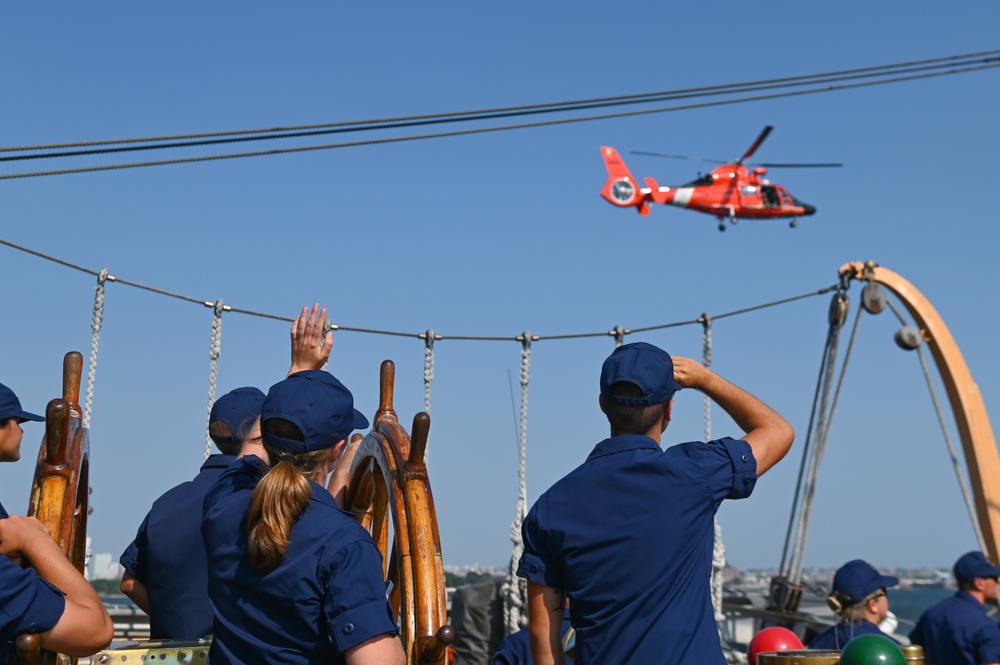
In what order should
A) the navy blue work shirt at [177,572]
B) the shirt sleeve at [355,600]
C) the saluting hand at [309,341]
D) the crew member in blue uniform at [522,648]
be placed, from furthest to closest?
the navy blue work shirt at [177,572], the saluting hand at [309,341], the crew member in blue uniform at [522,648], the shirt sleeve at [355,600]

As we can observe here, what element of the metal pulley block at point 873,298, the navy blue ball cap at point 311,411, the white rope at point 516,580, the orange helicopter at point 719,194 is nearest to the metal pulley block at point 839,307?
the metal pulley block at point 873,298

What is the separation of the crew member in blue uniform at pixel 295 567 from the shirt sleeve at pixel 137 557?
3.67 feet

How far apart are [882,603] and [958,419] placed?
498cm

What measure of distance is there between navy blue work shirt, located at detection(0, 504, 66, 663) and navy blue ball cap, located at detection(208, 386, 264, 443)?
1.00 meters

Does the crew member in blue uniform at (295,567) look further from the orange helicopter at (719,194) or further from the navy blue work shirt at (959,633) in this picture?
the orange helicopter at (719,194)

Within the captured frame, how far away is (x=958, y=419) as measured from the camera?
9.39 m

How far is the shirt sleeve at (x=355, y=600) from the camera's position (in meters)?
2.24

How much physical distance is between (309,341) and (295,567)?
1.05m

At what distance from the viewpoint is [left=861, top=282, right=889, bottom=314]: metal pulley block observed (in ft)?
27.9

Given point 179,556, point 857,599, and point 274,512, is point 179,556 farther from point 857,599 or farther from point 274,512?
point 857,599

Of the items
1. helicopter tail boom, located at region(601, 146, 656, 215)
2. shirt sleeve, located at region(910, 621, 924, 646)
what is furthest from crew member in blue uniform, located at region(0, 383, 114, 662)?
helicopter tail boom, located at region(601, 146, 656, 215)

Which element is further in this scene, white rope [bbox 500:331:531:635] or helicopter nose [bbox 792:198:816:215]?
helicopter nose [bbox 792:198:816:215]

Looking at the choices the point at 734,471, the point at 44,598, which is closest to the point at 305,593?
the point at 44,598

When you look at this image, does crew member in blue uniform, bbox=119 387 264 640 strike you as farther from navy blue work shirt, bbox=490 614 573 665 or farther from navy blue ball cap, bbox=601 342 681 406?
navy blue ball cap, bbox=601 342 681 406
